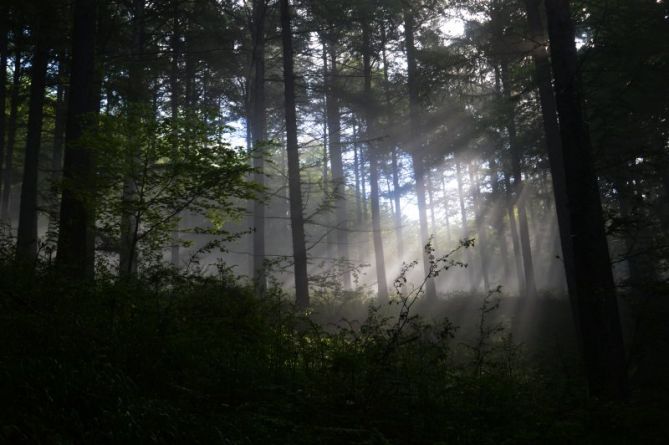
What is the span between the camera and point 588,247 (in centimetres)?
707

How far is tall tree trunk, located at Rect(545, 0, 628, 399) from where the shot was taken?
6844mm

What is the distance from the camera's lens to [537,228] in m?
35.8

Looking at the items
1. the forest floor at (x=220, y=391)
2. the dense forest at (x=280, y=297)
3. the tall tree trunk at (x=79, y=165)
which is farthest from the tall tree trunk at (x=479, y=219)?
the tall tree trunk at (x=79, y=165)

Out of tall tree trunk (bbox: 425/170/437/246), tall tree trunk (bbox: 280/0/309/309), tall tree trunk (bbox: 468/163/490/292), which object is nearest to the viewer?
tall tree trunk (bbox: 280/0/309/309)

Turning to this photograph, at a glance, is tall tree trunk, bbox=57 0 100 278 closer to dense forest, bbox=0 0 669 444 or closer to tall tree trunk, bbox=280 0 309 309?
dense forest, bbox=0 0 669 444

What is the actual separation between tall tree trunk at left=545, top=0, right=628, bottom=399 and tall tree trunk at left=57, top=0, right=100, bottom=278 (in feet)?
25.4

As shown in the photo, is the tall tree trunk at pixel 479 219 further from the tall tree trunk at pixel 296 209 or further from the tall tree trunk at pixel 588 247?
the tall tree trunk at pixel 588 247

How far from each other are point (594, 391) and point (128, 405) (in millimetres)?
6246

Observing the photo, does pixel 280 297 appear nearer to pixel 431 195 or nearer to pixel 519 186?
pixel 519 186

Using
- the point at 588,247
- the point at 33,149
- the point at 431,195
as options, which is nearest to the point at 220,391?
the point at 588,247

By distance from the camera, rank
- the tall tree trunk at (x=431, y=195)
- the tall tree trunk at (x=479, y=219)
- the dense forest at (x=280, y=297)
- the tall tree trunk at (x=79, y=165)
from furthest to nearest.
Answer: the tall tree trunk at (x=431, y=195) < the tall tree trunk at (x=479, y=219) < the tall tree trunk at (x=79, y=165) < the dense forest at (x=280, y=297)

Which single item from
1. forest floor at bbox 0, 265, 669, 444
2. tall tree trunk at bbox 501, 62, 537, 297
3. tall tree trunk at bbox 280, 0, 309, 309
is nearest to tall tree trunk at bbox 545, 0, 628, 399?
forest floor at bbox 0, 265, 669, 444

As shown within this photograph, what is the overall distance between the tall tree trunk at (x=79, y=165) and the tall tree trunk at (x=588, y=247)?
7.75 metres

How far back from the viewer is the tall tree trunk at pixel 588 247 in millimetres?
6844
